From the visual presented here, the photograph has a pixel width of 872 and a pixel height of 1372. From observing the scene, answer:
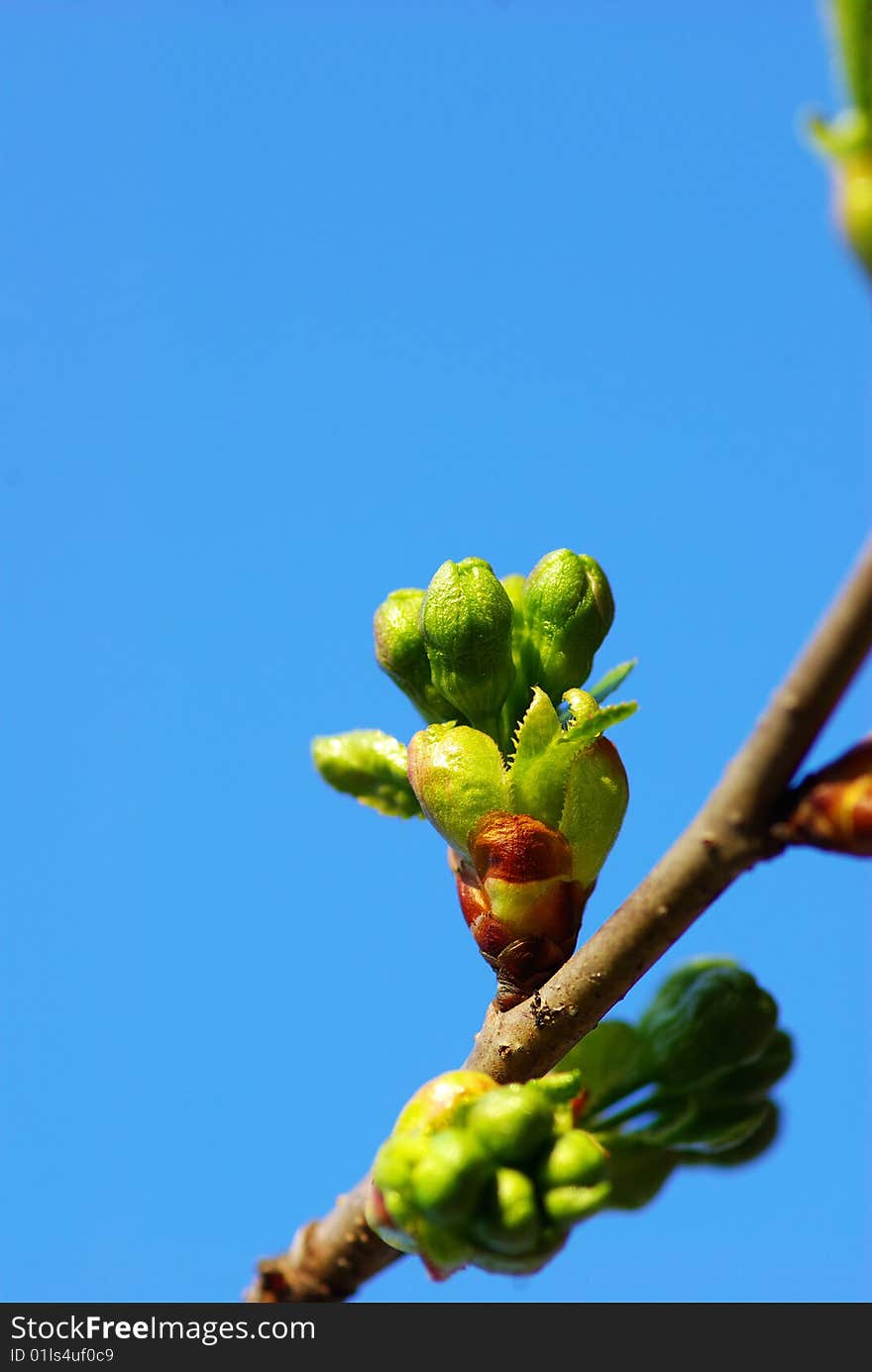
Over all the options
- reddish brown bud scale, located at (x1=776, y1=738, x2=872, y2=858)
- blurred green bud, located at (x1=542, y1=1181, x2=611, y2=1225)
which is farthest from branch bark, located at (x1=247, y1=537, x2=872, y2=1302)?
blurred green bud, located at (x1=542, y1=1181, x2=611, y2=1225)

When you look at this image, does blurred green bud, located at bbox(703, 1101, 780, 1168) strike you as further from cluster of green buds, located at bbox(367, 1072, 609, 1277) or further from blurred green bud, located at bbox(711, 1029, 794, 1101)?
cluster of green buds, located at bbox(367, 1072, 609, 1277)

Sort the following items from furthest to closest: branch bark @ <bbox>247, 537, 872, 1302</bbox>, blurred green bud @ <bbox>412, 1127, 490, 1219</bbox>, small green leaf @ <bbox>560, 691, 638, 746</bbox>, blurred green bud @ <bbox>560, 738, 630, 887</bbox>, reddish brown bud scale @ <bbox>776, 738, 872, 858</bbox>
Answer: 1. blurred green bud @ <bbox>560, 738, 630, 887</bbox>
2. small green leaf @ <bbox>560, 691, 638, 746</bbox>
3. blurred green bud @ <bbox>412, 1127, 490, 1219</bbox>
4. reddish brown bud scale @ <bbox>776, 738, 872, 858</bbox>
5. branch bark @ <bbox>247, 537, 872, 1302</bbox>

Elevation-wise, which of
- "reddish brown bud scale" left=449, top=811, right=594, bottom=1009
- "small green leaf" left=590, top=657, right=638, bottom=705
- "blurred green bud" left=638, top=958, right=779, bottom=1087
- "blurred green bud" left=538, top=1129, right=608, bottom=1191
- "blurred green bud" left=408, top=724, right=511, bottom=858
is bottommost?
"blurred green bud" left=538, top=1129, right=608, bottom=1191

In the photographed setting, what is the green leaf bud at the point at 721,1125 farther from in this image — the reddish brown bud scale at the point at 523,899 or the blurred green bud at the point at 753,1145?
the reddish brown bud scale at the point at 523,899

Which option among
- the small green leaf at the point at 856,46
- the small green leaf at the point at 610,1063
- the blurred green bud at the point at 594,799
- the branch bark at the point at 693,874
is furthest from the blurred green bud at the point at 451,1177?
the small green leaf at the point at 856,46

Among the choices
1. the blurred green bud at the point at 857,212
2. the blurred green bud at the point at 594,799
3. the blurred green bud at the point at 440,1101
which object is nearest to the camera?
the blurred green bud at the point at 857,212

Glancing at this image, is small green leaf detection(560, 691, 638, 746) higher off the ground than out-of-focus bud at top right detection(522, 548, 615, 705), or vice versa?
out-of-focus bud at top right detection(522, 548, 615, 705)
